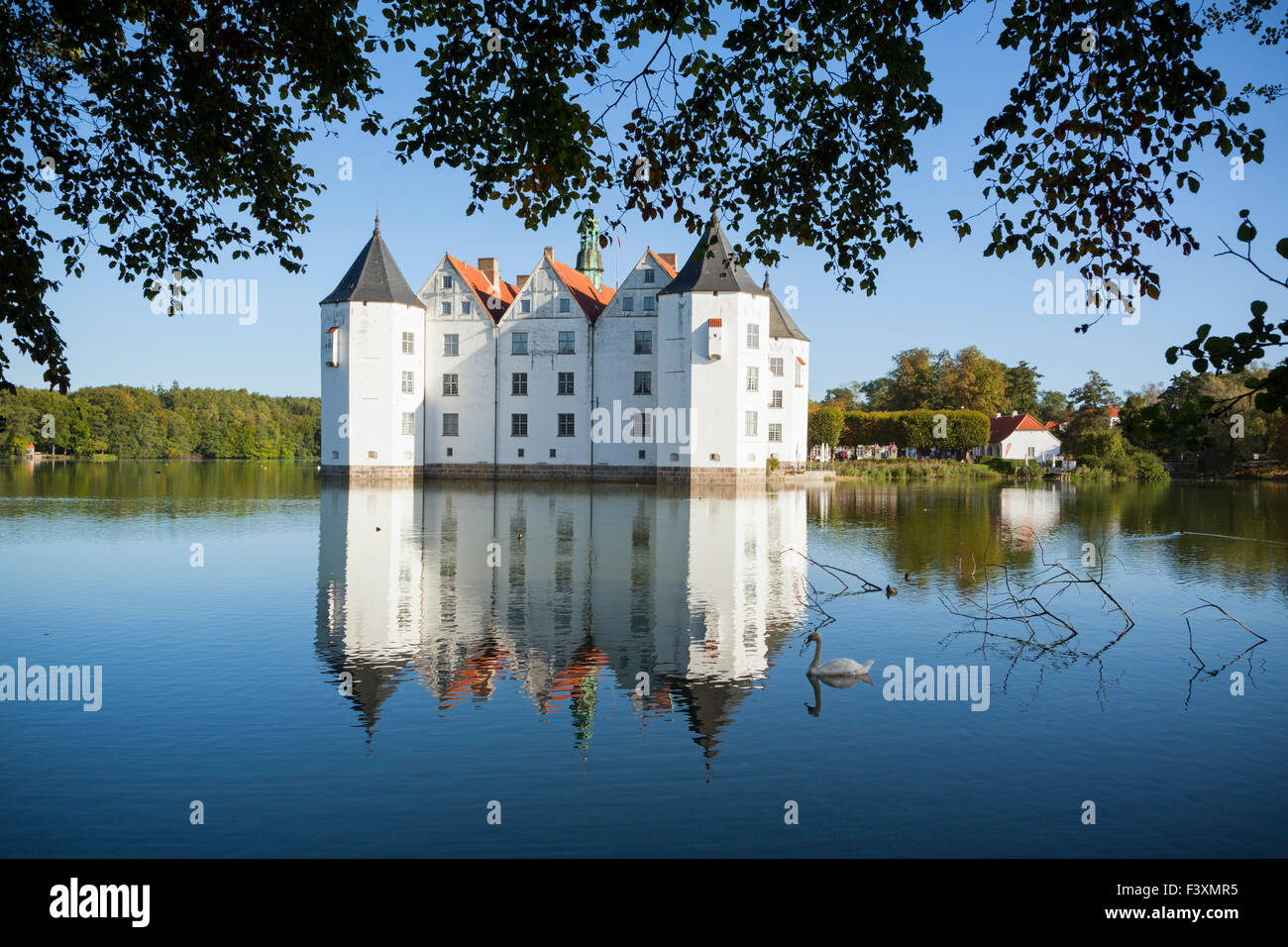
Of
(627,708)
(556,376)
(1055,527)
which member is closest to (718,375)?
(556,376)

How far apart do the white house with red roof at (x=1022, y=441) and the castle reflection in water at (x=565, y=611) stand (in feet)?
212

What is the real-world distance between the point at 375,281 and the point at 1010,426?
61166 mm

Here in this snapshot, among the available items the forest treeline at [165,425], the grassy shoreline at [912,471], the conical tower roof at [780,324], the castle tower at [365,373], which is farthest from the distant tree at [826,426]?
the forest treeline at [165,425]

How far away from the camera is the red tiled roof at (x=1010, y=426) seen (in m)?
82.9

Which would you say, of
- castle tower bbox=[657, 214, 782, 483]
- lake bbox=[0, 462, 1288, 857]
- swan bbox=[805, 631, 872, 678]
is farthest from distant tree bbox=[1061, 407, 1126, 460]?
swan bbox=[805, 631, 872, 678]

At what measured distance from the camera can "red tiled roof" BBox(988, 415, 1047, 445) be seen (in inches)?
3265

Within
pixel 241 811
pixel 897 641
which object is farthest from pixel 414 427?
pixel 241 811

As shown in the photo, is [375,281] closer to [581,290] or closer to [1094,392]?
[581,290]

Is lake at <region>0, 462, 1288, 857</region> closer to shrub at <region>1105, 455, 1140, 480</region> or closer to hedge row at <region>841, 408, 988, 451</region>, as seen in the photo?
shrub at <region>1105, 455, 1140, 480</region>

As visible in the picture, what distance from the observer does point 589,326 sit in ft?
161
